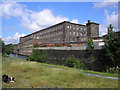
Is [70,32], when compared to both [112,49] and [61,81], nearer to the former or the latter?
[112,49]

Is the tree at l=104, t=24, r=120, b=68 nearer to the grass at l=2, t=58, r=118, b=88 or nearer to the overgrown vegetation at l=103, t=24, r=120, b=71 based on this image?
the overgrown vegetation at l=103, t=24, r=120, b=71

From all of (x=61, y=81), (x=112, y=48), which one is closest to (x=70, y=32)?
(x=112, y=48)

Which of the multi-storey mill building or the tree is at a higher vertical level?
the multi-storey mill building

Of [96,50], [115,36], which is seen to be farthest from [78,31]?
[115,36]

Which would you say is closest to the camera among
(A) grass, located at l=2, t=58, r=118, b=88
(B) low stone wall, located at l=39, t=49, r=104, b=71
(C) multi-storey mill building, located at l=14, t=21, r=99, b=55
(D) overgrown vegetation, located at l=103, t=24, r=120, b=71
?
(A) grass, located at l=2, t=58, r=118, b=88

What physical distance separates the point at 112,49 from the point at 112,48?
19cm

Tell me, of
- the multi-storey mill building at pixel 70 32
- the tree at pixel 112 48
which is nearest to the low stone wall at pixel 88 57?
the tree at pixel 112 48

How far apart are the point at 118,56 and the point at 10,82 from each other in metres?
19.3

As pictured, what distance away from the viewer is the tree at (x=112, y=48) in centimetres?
2227

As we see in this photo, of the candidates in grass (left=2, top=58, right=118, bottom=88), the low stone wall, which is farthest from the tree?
grass (left=2, top=58, right=118, bottom=88)

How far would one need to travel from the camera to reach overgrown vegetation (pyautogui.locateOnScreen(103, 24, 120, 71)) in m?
22.2

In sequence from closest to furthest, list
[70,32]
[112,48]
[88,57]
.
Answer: [112,48] → [88,57] → [70,32]

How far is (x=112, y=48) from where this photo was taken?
22.9 metres

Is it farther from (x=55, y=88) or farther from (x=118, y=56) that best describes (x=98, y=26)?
(x=55, y=88)
